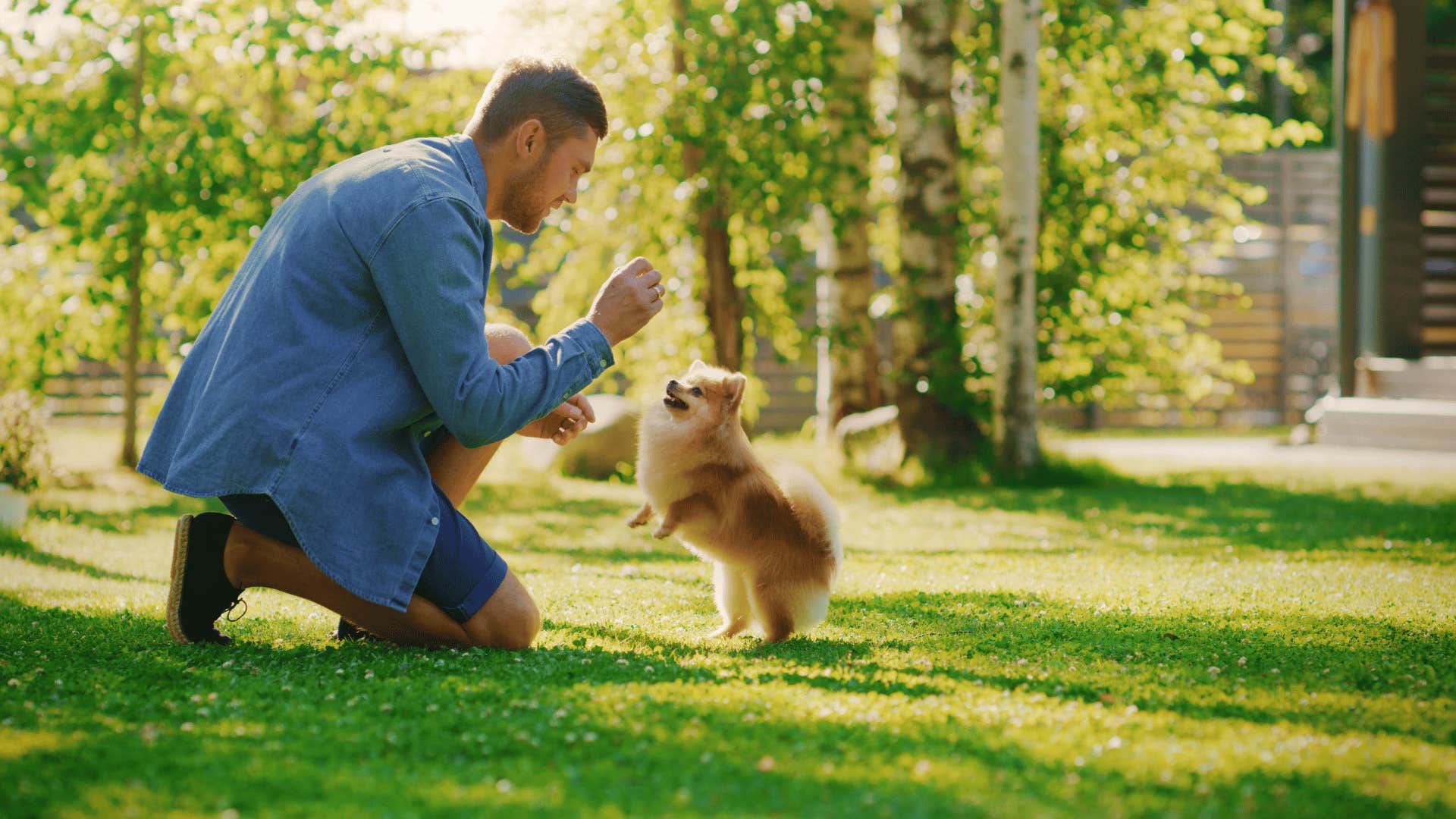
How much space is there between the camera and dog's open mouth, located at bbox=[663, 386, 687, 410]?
3.50m

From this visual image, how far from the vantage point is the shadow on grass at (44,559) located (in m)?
4.53

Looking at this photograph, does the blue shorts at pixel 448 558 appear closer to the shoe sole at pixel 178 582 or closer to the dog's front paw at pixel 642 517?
the shoe sole at pixel 178 582

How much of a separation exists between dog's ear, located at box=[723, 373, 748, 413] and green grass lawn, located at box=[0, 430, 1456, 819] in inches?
28.0

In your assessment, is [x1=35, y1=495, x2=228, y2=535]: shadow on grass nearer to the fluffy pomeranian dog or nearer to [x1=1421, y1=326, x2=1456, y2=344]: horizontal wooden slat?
the fluffy pomeranian dog

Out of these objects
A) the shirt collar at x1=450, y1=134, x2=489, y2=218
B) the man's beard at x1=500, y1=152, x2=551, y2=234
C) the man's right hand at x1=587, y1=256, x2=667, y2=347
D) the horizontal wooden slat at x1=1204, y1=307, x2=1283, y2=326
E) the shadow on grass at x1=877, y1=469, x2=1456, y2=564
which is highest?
the shirt collar at x1=450, y1=134, x2=489, y2=218

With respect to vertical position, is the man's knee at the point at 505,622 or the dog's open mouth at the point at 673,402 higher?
the dog's open mouth at the point at 673,402

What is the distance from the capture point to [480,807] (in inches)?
71.5

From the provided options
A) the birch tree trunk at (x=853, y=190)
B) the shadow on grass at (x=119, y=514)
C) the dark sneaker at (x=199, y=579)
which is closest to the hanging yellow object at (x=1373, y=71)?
the birch tree trunk at (x=853, y=190)

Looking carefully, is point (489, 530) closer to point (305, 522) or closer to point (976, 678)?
point (305, 522)

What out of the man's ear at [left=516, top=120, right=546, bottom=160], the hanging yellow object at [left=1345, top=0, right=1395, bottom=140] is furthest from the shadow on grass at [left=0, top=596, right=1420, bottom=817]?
the hanging yellow object at [left=1345, top=0, right=1395, bottom=140]

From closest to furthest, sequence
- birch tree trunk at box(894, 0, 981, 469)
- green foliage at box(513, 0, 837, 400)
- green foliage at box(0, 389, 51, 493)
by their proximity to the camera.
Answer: green foliage at box(0, 389, 51, 493)
birch tree trunk at box(894, 0, 981, 469)
green foliage at box(513, 0, 837, 400)

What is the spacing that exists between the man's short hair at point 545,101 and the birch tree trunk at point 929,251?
5649mm

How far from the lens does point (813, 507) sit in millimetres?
3354

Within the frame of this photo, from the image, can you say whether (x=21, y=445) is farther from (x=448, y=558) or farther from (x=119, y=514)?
(x=448, y=558)
